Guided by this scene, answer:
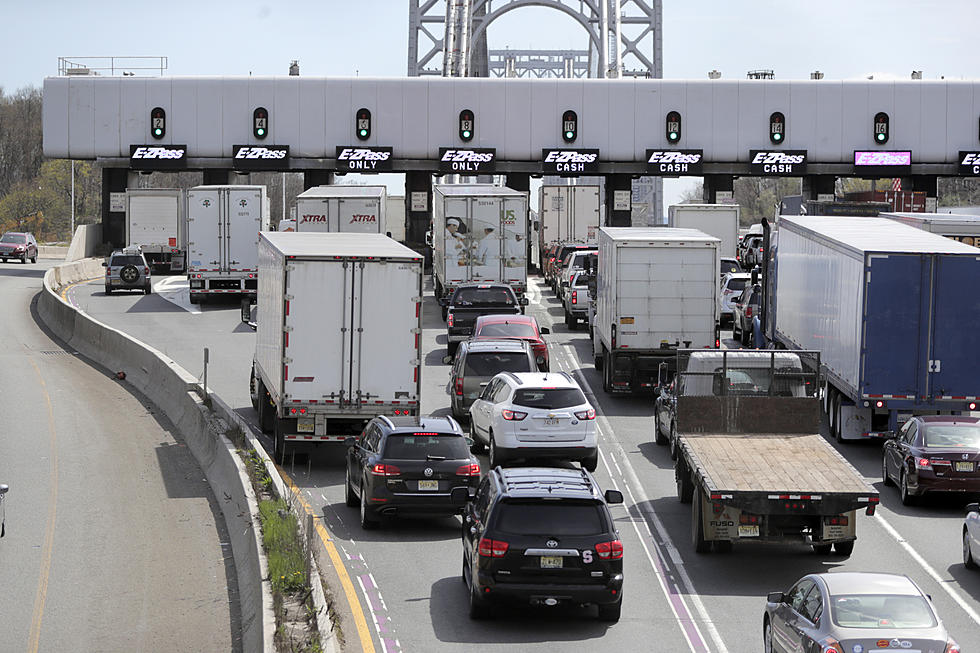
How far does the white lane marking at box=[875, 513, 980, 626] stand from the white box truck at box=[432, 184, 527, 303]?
86.8 ft

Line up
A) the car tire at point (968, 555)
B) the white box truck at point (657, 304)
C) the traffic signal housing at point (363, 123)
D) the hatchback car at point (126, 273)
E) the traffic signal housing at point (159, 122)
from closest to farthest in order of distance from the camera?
1. the car tire at point (968, 555)
2. the white box truck at point (657, 304)
3. the hatchback car at point (126, 273)
4. the traffic signal housing at point (363, 123)
5. the traffic signal housing at point (159, 122)

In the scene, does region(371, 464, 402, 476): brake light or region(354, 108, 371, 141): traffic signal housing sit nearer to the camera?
region(371, 464, 402, 476): brake light

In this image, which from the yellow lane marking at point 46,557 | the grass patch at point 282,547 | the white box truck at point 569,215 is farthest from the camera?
the white box truck at point 569,215

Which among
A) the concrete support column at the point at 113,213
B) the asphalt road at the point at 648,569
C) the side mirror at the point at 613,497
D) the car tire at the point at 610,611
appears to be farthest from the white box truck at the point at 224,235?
the car tire at the point at 610,611

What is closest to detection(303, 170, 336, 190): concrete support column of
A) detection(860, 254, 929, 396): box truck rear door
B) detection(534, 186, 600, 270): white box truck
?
detection(534, 186, 600, 270): white box truck

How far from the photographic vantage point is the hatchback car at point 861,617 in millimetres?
11648

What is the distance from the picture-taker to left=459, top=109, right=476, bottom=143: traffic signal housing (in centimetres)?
7012

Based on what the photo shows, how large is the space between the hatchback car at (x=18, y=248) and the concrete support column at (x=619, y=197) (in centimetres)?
3388

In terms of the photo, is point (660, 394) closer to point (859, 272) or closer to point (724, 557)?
point (859, 272)

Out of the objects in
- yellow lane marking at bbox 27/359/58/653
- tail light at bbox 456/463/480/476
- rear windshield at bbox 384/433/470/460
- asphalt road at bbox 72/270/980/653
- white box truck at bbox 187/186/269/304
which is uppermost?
white box truck at bbox 187/186/269/304

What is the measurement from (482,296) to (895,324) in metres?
16.1

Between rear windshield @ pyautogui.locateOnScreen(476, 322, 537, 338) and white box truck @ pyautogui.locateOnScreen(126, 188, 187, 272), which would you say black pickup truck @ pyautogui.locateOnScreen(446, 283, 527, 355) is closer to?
rear windshield @ pyautogui.locateOnScreen(476, 322, 537, 338)

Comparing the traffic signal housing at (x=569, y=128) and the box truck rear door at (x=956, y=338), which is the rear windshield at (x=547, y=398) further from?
the traffic signal housing at (x=569, y=128)

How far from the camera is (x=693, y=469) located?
1959 cm
